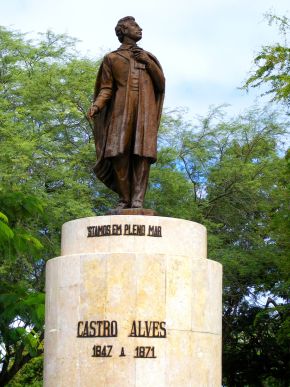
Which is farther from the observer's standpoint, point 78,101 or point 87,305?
point 78,101

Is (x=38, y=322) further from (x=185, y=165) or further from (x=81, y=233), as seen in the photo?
(x=185, y=165)

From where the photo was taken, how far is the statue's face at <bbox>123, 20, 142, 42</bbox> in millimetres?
14945

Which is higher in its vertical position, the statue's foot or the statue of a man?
the statue of a man

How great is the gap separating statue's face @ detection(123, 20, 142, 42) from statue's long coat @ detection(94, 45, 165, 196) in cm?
22

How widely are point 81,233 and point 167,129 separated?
17.9 metres

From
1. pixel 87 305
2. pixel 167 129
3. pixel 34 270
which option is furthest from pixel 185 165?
pixel 87 305

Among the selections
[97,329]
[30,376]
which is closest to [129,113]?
[97,329]

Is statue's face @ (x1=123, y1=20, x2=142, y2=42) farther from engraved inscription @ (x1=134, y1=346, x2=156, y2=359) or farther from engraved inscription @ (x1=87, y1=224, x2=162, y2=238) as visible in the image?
engraved inscription @ (x1=134, y1=346, x2=156, y2=359)

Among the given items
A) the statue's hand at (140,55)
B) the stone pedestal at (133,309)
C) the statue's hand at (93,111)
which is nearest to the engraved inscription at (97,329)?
the stone pedestal at (133,309)

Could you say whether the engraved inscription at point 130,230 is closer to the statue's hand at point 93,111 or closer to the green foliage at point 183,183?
the statue's hand at point 93,111

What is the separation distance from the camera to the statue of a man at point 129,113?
14.7 metres

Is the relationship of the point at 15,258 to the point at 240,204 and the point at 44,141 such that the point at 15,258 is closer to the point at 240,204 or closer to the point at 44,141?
the point at 44,141

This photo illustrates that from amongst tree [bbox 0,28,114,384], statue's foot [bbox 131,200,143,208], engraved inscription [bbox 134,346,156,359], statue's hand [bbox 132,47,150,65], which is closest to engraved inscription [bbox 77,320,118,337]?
engraved inscription [bbox 134,346,156,359]

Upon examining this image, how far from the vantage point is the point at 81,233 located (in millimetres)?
14070
